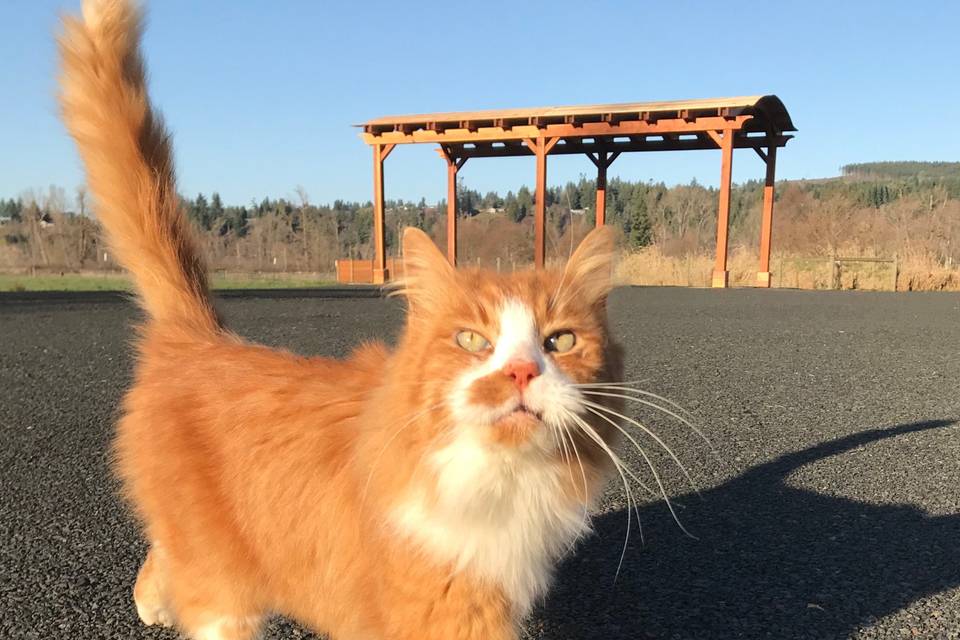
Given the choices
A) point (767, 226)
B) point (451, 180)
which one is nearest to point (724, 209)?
point (767, 226)

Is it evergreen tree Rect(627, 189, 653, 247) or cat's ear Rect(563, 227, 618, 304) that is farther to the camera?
evergreen tree Rect(627, 189, 653, 247)

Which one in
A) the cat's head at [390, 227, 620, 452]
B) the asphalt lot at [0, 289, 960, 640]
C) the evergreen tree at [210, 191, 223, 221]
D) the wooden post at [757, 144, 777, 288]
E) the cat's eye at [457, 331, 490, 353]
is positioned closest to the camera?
the cat's head at [390, 227, 620, 452]

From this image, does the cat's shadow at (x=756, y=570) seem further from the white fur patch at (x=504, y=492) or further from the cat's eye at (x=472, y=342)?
the cat's eye at (x=472, y=342)

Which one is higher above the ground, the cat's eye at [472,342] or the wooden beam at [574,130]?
the wooden beam at [574,130]

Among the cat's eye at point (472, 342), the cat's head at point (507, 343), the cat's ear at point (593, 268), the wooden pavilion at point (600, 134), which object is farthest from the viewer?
the wooden pavilion at point (600, 134)

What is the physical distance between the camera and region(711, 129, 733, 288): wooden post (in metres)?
16.9

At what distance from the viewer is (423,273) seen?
192 cm

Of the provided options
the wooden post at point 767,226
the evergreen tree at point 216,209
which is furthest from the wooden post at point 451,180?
the evergreen tree at point 216,209

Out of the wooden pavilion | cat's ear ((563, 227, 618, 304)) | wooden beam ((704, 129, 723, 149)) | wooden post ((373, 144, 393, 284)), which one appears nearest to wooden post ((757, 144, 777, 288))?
the wooden pavilion

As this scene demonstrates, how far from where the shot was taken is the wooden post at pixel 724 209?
665 inches

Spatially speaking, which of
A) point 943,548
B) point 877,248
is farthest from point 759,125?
point 943,548

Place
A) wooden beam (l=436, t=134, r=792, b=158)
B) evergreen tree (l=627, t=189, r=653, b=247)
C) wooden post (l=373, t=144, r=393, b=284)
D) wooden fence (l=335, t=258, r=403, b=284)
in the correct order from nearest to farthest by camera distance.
Answer: wooden beam (l=436, t=134, r=792, b=158) < wooden post (l=373, t=144, r=393, b=284) < wooden fence (l=335, t=258, r=403, b=284) < evergreen tree (l=627, t=189, r=653, b=247)

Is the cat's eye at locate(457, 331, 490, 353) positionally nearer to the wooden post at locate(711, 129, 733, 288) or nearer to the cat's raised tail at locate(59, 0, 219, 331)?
the cat's raised tail at locate(59, 0, 219, 331)

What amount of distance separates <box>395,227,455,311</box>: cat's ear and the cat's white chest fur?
500mm
